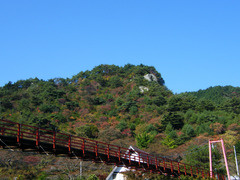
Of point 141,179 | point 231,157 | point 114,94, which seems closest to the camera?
point 141,179

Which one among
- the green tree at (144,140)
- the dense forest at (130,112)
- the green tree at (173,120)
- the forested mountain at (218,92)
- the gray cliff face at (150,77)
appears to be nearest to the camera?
the dense forest at (130,112)

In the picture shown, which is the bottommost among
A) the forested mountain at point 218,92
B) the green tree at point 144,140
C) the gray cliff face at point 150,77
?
the green tree at point 144,140

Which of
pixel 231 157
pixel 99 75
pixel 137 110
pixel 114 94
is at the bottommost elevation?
pixel 231 157

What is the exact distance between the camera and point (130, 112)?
86000 millimetres

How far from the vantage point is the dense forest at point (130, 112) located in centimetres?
6294

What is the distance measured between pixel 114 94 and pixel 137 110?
63.6ft

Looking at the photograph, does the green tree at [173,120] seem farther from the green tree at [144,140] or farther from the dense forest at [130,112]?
the green tree at [144,140]

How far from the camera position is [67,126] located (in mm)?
73188

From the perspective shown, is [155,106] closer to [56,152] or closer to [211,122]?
[211,122]

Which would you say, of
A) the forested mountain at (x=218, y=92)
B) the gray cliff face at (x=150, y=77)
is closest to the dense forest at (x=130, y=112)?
the gray cliff face at (x=150, y=77)

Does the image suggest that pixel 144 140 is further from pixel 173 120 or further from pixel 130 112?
pixel 130 112

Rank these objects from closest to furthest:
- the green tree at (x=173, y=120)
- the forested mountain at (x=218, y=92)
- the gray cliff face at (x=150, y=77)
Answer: the green tree at (x=173, y=120)
the gray cliff face at (x=150, y=77)
the forested mountain at (x=218, y=92)

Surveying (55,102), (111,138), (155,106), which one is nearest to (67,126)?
(111,138)

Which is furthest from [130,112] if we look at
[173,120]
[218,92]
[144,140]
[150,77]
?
[218,92]
